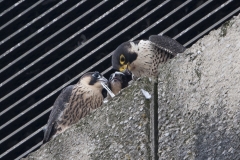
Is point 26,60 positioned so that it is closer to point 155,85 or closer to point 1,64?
point 1,64

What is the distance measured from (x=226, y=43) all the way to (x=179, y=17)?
234cm

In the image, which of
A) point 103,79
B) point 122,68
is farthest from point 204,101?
point 122,68

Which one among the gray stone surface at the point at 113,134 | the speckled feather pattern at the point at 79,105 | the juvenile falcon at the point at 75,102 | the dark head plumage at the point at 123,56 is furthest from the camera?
the dark head plumage at the point at 123,56

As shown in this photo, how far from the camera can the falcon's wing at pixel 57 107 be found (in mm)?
7035

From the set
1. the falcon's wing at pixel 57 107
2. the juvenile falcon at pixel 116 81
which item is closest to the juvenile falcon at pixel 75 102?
the falcon's wing at pixel 57 107

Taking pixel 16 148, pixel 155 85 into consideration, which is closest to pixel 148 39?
pixel 16 148

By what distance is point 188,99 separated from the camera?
480 cm

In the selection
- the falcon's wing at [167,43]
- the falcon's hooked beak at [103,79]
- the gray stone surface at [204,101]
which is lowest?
the gray stone surface at [204,101]

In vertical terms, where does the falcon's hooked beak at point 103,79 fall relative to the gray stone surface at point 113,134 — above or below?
above

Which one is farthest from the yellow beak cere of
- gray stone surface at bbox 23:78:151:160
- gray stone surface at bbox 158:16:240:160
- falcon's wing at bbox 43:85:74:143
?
gray stone surface at bbox 158:16:240:160

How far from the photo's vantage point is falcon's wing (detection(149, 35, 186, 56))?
7020 mm

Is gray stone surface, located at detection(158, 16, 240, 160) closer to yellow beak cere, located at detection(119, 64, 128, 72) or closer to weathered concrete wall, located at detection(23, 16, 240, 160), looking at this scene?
weathered concrete wall, located at detection(23, 16, 240, 160)

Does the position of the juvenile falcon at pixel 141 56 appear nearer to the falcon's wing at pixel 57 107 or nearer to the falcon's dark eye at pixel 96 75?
the falcon's dark eye at pixel 96 75

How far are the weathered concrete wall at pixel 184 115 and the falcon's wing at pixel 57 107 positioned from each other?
5.66 ft
